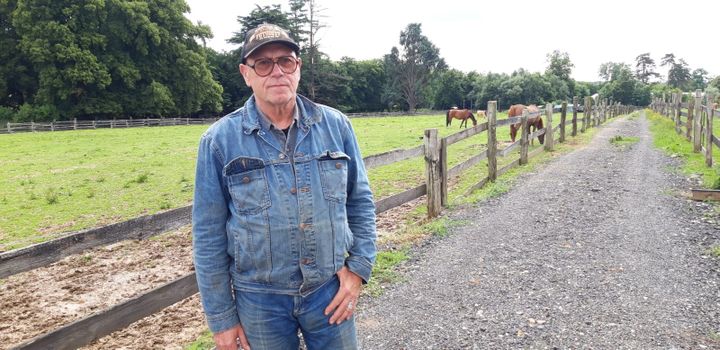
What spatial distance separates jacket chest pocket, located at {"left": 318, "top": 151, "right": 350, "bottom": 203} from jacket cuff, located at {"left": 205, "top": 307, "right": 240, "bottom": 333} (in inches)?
23.4

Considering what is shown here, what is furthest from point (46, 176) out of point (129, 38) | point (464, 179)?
point (129, 38)

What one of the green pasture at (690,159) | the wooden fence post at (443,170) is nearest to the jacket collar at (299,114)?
the wooden fence post at (443,170)

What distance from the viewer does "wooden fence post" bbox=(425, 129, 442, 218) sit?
20.5 ft

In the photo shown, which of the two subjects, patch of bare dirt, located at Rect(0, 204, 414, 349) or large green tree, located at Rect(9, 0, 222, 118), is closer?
patch of bare dirt, located at Rect(0, 204, 414, 349)

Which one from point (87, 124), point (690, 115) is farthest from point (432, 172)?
point (87, 124)

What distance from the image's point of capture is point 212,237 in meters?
1.73

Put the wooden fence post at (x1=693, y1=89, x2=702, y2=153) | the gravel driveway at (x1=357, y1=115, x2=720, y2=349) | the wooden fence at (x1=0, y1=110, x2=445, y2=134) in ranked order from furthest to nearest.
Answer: the wooden fence at (x1=0, y1=110, x2=445, y2=134), the wooden fence post at (x1=693, y1=89, x2=702, y2=153), the gravel driveway at (x1=357, y1=115, x2=720, y2=349)

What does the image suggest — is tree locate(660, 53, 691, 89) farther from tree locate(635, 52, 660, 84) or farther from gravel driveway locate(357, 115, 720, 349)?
gravel driveway locate(357, 115, 720, 349)

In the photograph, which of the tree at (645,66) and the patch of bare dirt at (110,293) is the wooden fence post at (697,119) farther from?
the tree at (645,66)

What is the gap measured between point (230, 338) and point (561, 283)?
3286mm

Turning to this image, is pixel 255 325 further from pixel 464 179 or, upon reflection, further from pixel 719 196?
pixel 464 179

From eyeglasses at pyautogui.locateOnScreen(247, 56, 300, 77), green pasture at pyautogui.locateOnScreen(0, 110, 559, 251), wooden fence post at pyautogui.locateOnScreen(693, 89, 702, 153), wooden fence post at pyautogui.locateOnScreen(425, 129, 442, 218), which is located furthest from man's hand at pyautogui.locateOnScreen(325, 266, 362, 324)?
wooden fence post at pyautogui.locateOnScreen(693, 89, 702, 153)

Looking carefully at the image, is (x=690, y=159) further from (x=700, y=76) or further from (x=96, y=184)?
(x=700, y=76)

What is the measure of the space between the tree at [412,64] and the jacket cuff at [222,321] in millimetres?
70551
